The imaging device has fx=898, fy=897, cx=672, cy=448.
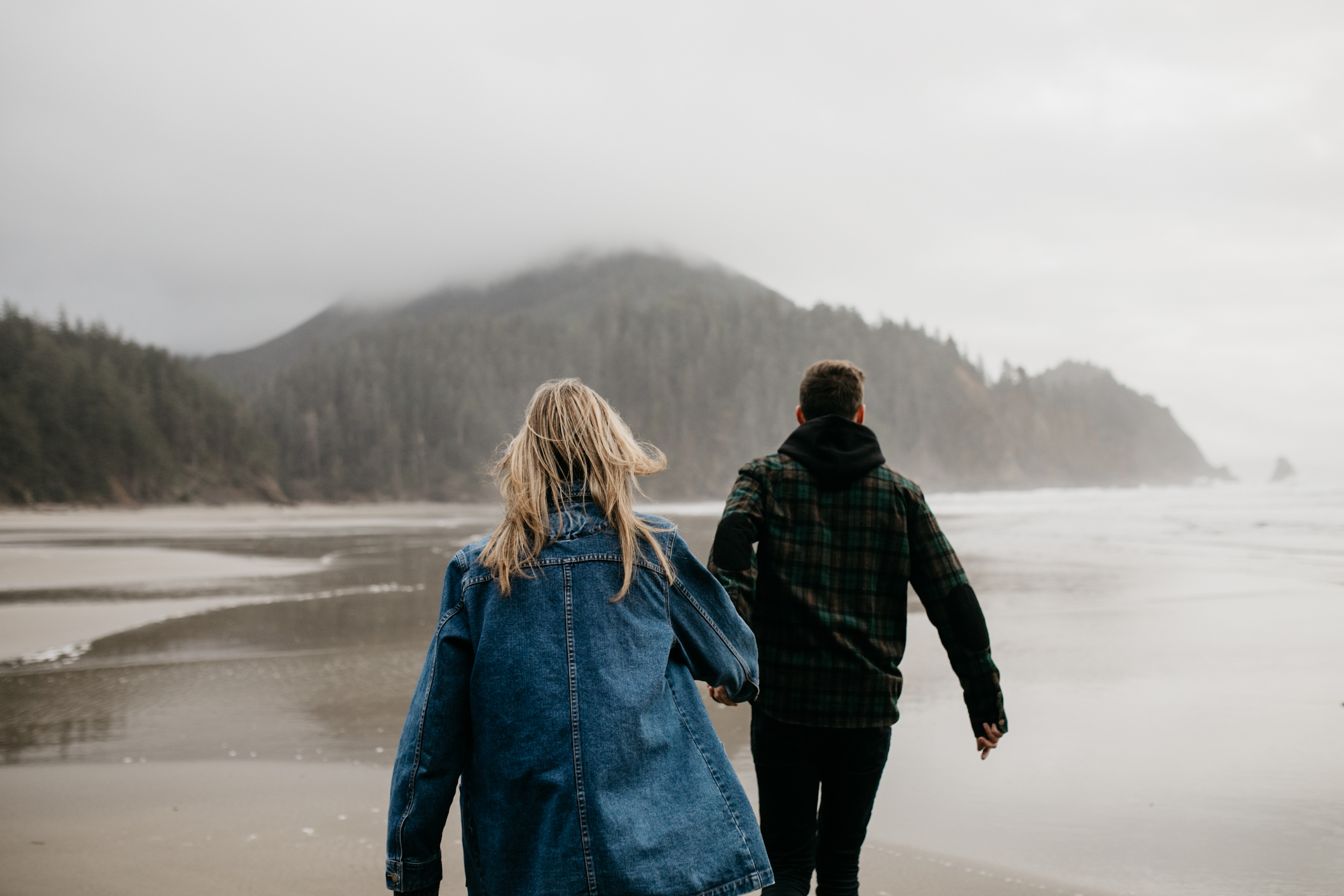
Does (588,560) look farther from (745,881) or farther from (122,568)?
(122,568)

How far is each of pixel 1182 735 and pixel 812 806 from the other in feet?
15.8

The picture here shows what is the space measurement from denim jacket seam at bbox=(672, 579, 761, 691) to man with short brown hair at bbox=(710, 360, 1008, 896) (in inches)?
24.5

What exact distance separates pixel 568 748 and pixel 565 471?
0.57 m

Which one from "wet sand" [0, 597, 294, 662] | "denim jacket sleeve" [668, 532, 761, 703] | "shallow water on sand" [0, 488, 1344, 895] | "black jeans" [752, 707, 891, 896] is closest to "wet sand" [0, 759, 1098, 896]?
"shallow water on sand" [0, 488, 1344, 895]

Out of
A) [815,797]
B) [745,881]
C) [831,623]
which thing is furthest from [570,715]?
[815,797]

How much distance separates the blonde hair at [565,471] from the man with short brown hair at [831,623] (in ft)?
2.68

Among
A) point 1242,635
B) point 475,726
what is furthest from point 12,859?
point 1242,635

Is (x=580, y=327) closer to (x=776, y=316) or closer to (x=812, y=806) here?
(x=776, y=316)

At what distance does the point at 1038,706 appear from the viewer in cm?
715

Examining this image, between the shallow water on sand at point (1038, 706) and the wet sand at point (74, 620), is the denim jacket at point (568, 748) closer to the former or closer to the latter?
the shallow water on sand at point (1038, 706)

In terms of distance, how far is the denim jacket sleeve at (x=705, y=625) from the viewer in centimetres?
192

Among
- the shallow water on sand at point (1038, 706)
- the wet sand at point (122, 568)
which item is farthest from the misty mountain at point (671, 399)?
the shallow water on sand at point (1038, 706)

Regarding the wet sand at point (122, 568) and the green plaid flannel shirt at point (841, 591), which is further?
the wet sand at point (122, 568)

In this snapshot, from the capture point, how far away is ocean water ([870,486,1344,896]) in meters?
4.38
